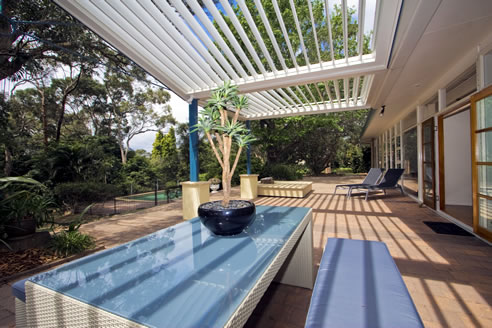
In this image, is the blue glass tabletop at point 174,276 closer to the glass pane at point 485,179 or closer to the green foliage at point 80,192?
the glass pane at point 485,179

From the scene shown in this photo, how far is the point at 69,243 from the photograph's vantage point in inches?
120

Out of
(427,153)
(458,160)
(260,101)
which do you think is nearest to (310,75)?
(260,101)

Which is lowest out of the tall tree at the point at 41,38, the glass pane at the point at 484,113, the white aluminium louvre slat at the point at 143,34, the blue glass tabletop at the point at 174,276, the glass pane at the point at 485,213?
the glass pane at the point at 485,213

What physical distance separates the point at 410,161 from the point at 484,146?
4.37m

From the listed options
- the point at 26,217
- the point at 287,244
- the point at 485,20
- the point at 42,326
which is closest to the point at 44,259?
the point at 26,217

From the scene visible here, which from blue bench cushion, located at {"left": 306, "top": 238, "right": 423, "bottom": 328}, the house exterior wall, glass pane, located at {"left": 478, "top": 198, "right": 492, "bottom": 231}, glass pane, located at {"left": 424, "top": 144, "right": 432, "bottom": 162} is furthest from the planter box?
blue bench cushion, located at {"left": 306, "top": 238, "right": 423, "bottom": 328}

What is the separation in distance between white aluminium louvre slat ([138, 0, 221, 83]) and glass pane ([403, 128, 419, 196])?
617 cm

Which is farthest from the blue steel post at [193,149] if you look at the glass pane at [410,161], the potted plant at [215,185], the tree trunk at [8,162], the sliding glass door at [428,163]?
the tree trunk at [8,162]

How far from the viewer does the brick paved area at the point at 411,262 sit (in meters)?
1.74

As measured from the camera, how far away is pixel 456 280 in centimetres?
218

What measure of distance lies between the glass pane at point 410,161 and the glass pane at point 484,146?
335 cm

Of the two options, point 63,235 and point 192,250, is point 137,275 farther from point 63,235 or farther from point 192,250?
point 63,235

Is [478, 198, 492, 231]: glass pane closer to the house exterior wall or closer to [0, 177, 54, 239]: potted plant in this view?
the house exterior wall

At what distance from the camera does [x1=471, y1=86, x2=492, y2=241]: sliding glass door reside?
2.94 meters
